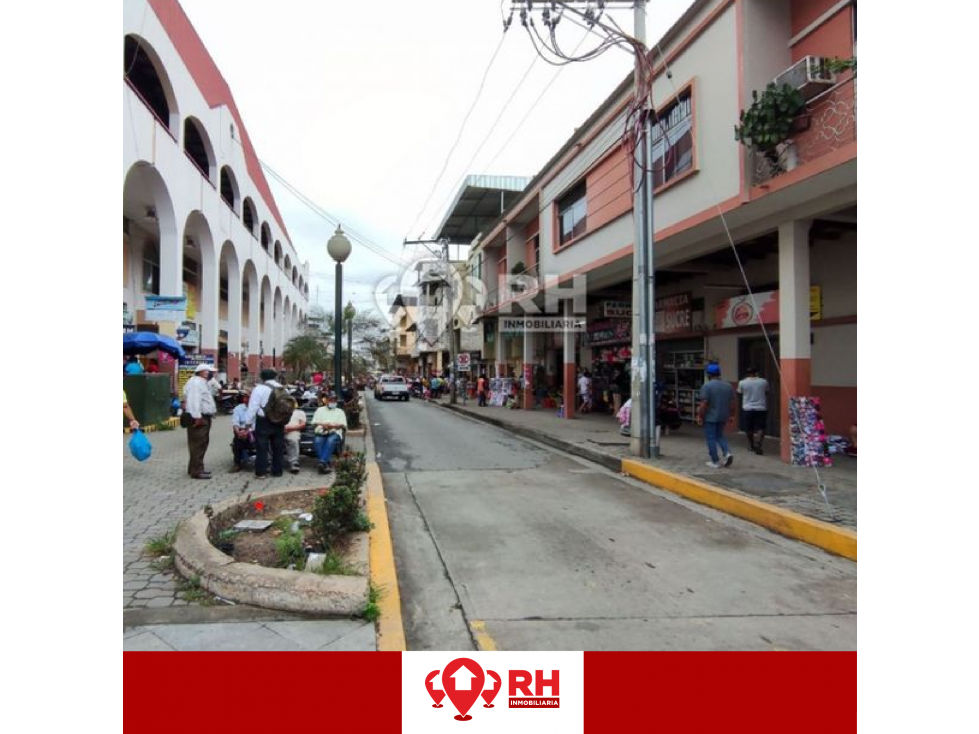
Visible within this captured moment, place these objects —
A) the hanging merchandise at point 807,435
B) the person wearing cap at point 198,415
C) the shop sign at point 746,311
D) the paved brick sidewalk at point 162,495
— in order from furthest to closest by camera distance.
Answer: the shop sign at point 746,311
the hanging merchandise at point 807,435
the person wearing cap at point 198,415
the paved brick sidewalk at point 162,495

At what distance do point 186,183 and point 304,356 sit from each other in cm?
1841

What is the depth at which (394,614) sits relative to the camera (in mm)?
3447

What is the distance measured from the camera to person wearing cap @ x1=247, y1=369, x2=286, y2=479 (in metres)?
7.35

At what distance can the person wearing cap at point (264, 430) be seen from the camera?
7348 mm

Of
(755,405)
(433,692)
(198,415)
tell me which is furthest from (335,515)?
(755,405)

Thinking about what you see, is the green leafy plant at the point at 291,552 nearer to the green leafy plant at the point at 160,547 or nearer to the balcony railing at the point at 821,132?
the green leafy plant at the point at 160,547

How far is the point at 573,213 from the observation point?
15.4m

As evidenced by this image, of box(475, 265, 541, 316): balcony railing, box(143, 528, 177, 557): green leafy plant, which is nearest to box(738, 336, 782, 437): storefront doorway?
box(475, 265, 541, 316): balcony railing

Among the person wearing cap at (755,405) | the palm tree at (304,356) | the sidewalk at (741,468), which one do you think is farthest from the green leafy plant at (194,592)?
the palm tree at (304,356)

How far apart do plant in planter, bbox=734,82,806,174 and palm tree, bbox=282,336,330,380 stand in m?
29.3

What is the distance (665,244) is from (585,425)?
5.88 meters

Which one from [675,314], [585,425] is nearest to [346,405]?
[585,425]

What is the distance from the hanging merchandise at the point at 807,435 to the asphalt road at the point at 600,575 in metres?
2.79
